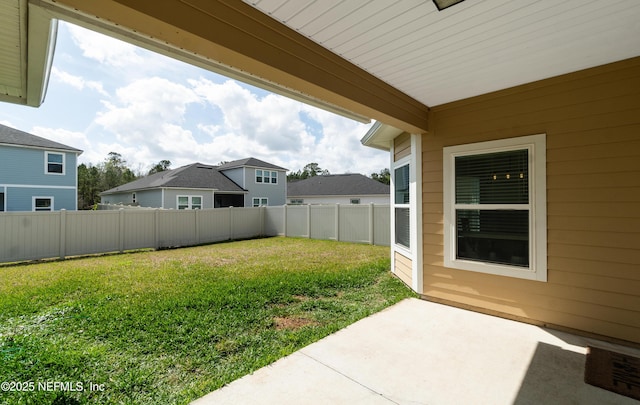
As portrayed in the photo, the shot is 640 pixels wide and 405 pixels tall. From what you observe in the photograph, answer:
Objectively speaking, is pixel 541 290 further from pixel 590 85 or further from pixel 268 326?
pixel 268 326

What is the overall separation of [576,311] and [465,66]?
2.87 meters

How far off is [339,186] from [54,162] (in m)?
20.1

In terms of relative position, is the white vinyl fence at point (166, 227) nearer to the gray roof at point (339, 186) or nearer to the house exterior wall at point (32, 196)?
the house exterior wall at point (32, 196)

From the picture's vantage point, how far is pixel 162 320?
327 cm

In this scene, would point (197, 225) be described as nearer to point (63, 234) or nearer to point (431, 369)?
point (63, 234)

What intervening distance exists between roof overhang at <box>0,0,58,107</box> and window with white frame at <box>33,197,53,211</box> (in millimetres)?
15337

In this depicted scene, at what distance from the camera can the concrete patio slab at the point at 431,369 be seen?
2.01 m

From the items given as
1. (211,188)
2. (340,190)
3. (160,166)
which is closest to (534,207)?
(211,188)

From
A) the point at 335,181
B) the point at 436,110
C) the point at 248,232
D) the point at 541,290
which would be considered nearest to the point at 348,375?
the point at 541,290

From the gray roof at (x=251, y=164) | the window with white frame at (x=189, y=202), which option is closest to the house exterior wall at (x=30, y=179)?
the window with white frame at (x=189, y=202)

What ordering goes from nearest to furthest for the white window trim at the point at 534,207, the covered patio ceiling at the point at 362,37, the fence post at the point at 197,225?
the covered patio ceiling at the point at 362,37 < the white window trim at the point at 534,207 < the fence post at the point at 197,225

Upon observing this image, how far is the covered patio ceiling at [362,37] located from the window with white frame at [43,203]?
50.6 ft

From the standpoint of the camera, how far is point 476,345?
9.12 ft

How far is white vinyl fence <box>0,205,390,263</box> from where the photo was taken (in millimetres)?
7242
